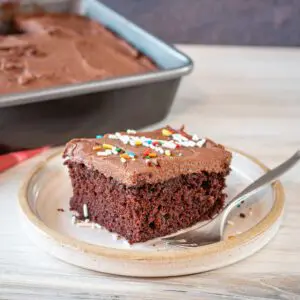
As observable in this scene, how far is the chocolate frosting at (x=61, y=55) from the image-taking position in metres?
1.33

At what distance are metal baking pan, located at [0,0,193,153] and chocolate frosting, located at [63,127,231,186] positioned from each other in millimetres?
185

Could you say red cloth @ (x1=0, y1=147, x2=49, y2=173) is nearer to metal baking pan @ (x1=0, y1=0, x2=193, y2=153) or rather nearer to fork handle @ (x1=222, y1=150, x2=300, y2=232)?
metal baking pan @ (x1=0, y1=0, x2=193, y2=153)

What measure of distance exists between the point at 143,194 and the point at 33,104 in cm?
35

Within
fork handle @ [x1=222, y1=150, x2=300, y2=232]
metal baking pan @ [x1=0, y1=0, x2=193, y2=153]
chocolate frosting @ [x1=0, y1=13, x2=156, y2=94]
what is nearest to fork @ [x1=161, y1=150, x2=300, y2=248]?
fork handle @ [x1=222, y1=150, x2=300, y2=232]

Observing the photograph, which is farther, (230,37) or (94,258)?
(230,37)

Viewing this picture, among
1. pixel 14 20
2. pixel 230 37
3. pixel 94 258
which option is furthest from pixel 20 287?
pixel 230 37

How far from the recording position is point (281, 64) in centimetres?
179

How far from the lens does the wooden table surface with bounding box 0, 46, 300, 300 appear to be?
2.85 feet

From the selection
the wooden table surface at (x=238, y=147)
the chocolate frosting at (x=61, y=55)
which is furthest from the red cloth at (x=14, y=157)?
the chocolate frosting at (x=61, y=55)

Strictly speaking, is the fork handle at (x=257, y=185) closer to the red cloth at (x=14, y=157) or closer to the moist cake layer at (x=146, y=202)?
the moist cake layer at (x=146, y=202)

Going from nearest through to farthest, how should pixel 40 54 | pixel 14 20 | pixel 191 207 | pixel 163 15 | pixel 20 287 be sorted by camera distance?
pixel 20 287, pixel 191 207, pixel 40 54, pixel 14 20, pixel 163 15

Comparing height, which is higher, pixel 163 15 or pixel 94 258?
pixel 94 258

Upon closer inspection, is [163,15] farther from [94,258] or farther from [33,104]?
→ [94,258]

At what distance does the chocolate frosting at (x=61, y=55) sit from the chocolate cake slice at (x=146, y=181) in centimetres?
33
